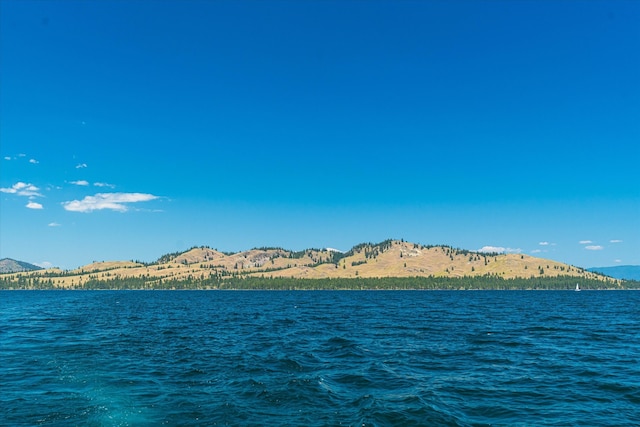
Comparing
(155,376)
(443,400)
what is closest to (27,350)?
(155,376)

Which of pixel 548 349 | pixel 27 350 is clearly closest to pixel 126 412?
pixel 27 350

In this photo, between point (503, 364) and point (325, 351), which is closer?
point (503, 364)

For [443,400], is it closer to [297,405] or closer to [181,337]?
[297,405]

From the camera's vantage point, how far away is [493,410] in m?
28.3

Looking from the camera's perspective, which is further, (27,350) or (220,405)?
(27,350)

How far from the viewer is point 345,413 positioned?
1083 inches

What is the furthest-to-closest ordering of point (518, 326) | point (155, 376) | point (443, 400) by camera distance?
point (518, 326) < point (155, 376) < point (443, 400)

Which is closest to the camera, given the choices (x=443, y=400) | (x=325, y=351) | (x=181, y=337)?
(x=443, y=400)

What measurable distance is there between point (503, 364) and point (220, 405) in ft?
97.2

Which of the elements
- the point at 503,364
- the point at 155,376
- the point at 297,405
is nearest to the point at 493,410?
the point at 297,405

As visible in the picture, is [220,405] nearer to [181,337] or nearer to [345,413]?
[345,413]

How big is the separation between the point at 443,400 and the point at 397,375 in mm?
8093

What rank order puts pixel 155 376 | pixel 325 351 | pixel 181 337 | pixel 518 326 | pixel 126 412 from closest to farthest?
1. pixel 126 412
2. pixel 155 376
3. pixel 325 351
4. pixel 181 337
5. pixel 518 326

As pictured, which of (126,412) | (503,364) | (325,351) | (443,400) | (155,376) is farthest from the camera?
(325,351)
